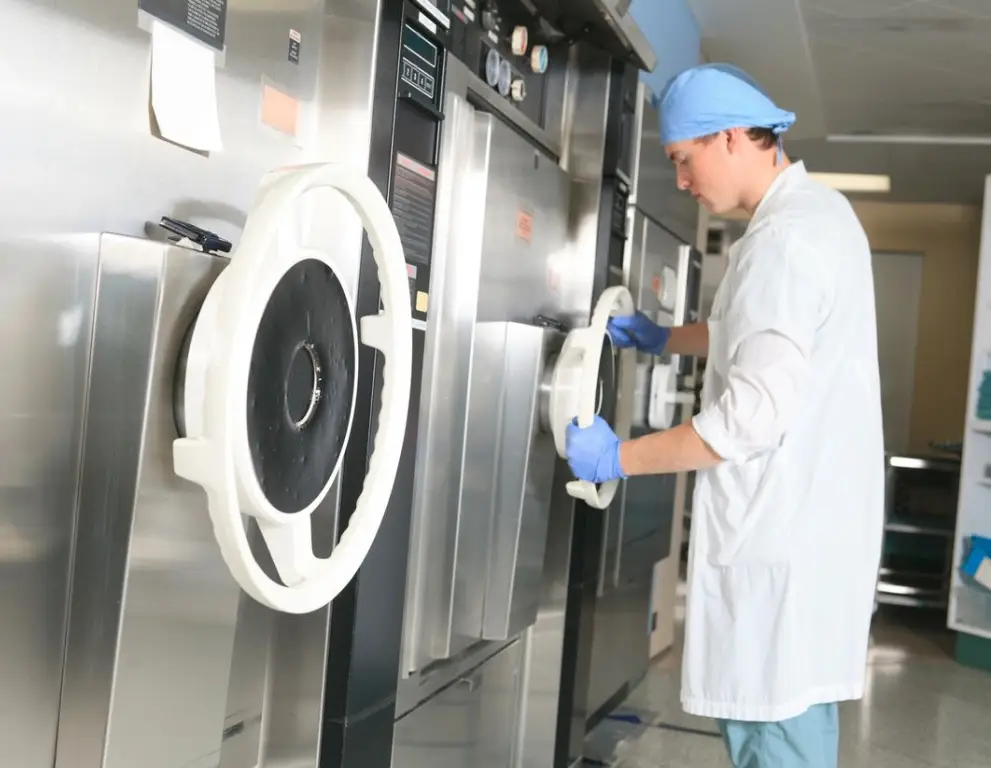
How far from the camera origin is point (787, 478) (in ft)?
5.50

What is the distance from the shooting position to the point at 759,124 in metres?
1.83

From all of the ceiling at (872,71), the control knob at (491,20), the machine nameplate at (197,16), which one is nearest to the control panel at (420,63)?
the machine nameplate at (197,16)

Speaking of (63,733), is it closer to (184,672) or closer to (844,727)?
(184,672)

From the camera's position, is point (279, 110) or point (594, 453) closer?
point (279, 110)

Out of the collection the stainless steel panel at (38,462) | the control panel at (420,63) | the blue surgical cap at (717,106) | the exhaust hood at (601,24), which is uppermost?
the exhaust hood at (601,24)

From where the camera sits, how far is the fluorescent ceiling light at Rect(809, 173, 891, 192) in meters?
6.16

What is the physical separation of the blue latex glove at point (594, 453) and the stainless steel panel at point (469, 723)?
55 cm

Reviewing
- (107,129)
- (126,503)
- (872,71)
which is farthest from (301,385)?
(872,71)

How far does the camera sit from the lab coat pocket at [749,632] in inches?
65.1

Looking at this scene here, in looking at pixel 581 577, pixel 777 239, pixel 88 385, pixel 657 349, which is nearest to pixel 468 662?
pixel 581 577

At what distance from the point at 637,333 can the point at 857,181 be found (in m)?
4.65

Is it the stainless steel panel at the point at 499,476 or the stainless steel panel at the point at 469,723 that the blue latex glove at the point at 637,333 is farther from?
the stainless steel panel at the point at 469,723

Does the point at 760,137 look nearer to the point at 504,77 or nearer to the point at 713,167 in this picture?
the point at 713,167

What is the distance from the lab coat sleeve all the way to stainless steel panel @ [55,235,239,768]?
0.92m
